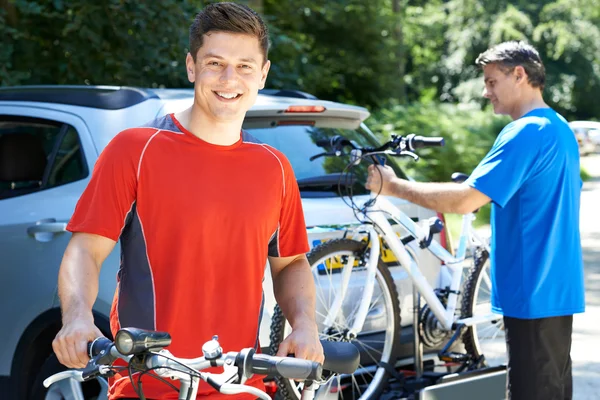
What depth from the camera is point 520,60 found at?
15.2 feet

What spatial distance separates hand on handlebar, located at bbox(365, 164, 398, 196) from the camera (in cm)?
481

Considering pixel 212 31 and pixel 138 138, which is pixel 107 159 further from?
pixel 212 31

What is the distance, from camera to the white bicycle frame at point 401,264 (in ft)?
15.4

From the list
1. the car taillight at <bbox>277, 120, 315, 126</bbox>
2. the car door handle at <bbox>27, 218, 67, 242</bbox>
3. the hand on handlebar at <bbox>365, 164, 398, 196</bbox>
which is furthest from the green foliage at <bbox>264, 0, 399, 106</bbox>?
the car door handle at <bbox>27, 218, 67, 242</bbox>

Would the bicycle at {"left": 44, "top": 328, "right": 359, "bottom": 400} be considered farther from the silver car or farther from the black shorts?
the black shorts

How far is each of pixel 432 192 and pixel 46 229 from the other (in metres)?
1.80

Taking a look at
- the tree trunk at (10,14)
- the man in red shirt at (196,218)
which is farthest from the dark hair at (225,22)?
the tree trunk at (10,14)

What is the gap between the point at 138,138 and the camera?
2752mm

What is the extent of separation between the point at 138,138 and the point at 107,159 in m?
0.11

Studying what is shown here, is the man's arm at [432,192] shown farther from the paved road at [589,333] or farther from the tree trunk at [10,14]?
the tree trunk at [10,14]

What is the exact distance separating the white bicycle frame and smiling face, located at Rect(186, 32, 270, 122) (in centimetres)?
202

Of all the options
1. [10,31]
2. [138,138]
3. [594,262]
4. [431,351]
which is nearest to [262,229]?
[138,138]

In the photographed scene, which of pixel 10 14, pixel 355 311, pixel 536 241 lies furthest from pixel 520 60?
pixel 10 14

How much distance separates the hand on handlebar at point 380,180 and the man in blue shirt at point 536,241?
0.41m
